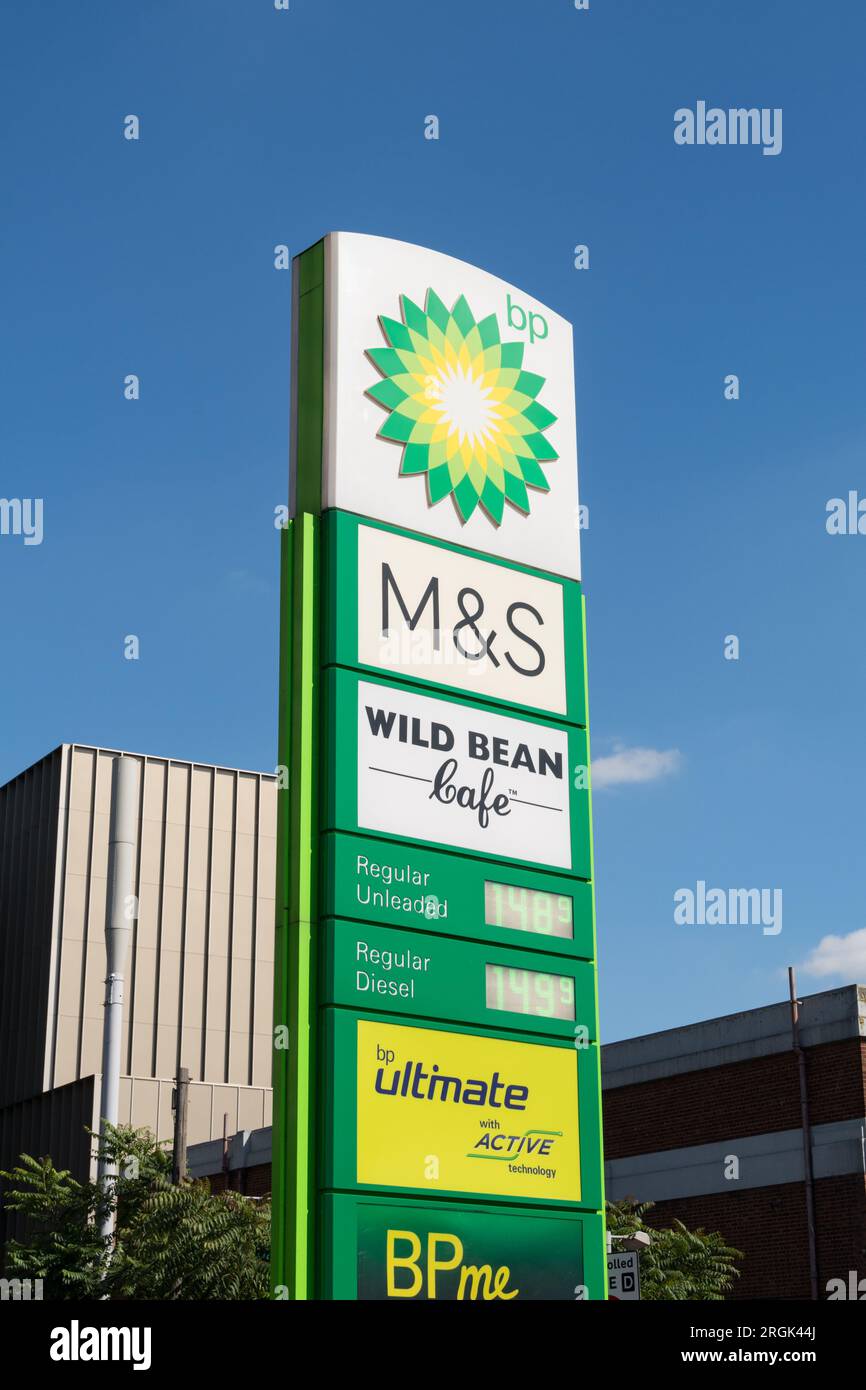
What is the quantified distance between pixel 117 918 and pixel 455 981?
17399mm

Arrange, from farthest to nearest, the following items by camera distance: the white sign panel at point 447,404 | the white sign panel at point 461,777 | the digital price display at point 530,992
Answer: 1. the white sign panel at point 447,404
2. the digital price display at point 530,992
3. the white sign panel at point 461,777

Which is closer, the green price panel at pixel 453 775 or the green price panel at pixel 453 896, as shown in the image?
the green price panel at pixel 453 896

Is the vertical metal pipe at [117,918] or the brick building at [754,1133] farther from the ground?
the vertical metal pipe at [117,918]

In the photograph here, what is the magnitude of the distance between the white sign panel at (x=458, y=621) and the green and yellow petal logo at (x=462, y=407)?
738mm

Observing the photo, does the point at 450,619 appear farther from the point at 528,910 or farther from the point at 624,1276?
the point at 624,1276

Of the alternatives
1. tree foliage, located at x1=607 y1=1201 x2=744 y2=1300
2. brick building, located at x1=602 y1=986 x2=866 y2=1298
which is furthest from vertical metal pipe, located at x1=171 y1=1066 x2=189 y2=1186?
brick building, located at x1=602 y1=986 x2=866 y2=1298

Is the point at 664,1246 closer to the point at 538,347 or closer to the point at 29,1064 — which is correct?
the point at 538,347

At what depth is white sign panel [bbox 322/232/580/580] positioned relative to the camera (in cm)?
1636

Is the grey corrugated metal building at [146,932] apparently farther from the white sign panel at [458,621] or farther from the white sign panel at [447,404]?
the white sign panel at [447,404]

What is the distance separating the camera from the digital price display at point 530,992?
1562cm

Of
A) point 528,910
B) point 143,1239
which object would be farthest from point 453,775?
point 143,1239

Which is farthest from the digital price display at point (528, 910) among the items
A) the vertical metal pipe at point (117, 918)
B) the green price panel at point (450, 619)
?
the vertical metal pipe at point (117, 918)

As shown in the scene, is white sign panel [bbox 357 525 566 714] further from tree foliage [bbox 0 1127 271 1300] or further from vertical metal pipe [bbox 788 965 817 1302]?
vertical metal pipe [bbox 788 965 817 1302]
